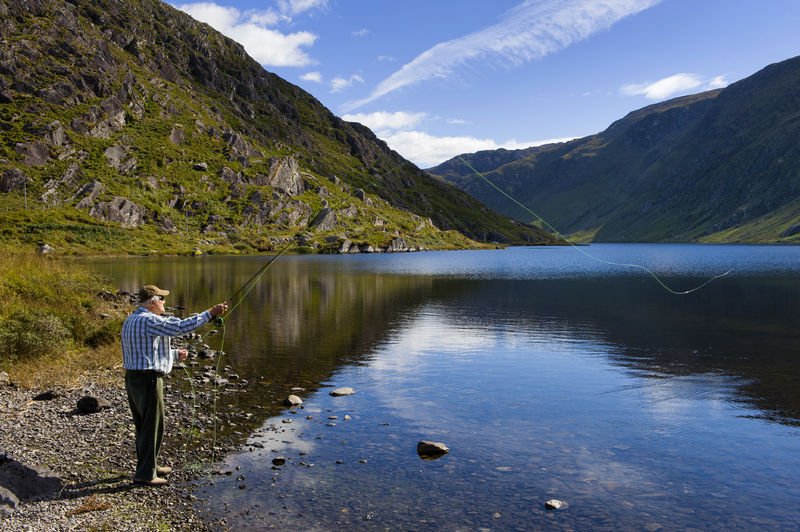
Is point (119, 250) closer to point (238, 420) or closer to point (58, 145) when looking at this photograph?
point (58, 145)

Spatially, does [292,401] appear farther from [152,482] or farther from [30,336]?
[30,336]

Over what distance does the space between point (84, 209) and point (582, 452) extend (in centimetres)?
15743

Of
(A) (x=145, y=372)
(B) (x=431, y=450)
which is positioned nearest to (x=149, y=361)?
(A) (x=145, y=372)

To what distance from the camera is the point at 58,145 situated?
6516 inches

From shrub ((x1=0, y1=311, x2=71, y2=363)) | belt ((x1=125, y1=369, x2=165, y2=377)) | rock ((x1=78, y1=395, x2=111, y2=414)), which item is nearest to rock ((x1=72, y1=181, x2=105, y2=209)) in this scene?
shrub ((x1=0, y1=311, x2=71, y2=363))

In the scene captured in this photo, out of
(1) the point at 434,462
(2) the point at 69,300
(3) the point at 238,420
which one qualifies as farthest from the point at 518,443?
(2) the point at 69,300

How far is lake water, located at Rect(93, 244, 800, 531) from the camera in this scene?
1212cm

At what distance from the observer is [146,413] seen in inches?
478

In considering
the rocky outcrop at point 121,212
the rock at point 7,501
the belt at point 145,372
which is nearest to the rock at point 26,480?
the rock at point 7,501

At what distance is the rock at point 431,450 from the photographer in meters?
15.2

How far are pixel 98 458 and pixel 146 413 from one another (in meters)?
2.79

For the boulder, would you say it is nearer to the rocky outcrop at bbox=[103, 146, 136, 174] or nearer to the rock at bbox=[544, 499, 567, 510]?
the rock at bbox=[544, 499, 567, 510]

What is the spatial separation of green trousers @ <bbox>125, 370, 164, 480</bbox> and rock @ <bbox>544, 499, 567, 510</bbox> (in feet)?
26.7

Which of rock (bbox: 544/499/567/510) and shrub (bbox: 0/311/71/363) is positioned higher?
shrub (bbox: 0/311/71/363)
